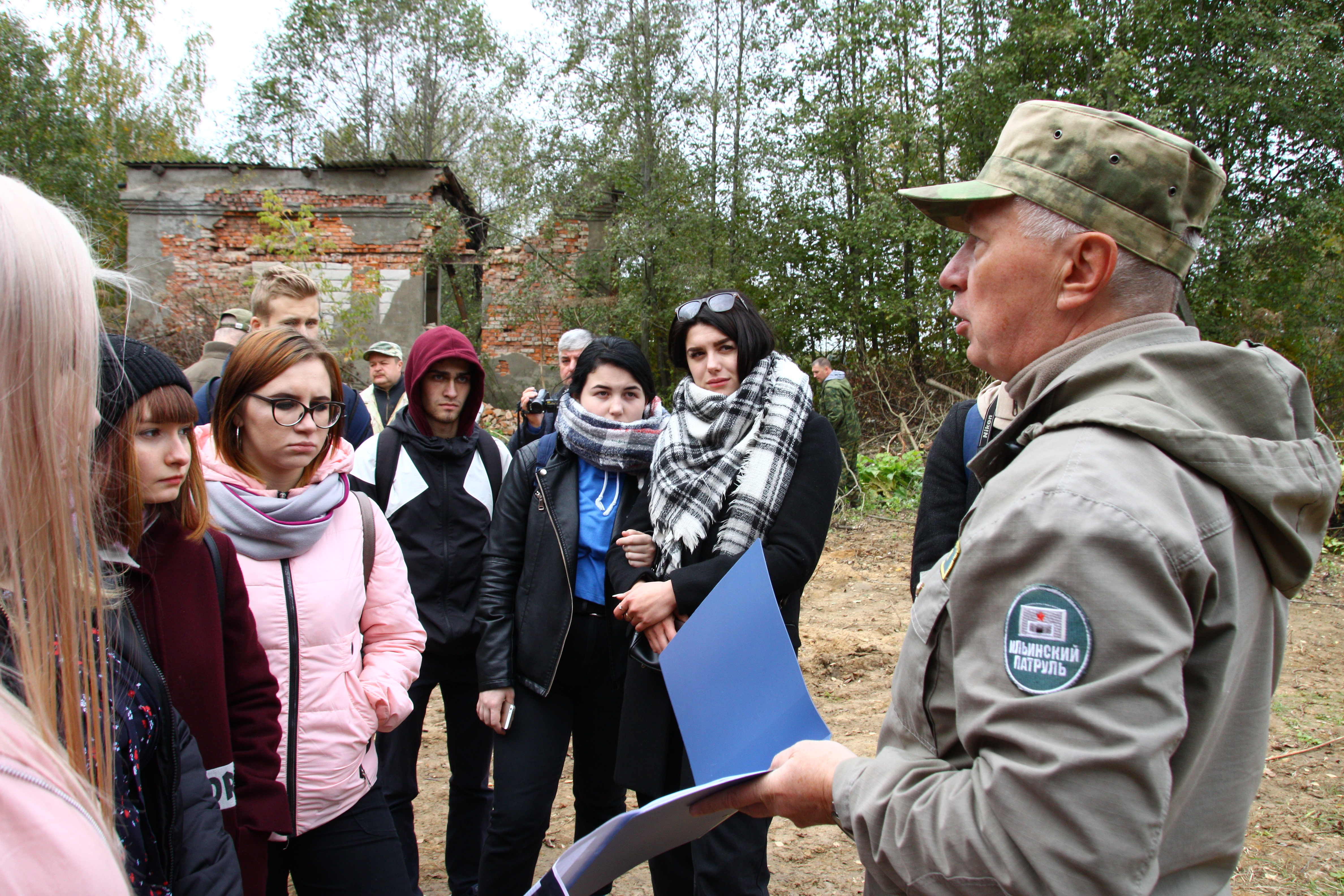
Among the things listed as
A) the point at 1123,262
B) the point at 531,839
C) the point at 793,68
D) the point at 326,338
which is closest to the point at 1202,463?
the point at 1123,262

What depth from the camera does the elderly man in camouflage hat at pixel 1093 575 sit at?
85 centimetres

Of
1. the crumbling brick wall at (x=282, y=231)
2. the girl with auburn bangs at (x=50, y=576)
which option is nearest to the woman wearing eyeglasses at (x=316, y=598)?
the girl with auburn bangs at (x=50, y=576)

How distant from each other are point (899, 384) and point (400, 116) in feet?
59.1

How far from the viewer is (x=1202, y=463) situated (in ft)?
3.08

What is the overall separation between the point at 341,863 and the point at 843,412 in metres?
8.62

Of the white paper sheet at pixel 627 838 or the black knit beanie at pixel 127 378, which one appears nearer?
the white paper sheet at pixel 627 838

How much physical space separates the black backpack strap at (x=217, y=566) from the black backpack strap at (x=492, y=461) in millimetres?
1406

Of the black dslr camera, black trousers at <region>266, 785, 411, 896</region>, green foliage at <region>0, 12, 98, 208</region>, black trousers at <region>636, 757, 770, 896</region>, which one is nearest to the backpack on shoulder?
the black dslr camera

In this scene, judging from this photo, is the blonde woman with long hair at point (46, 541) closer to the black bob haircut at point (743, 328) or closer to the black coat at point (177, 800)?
the black coat at point (177, 800)

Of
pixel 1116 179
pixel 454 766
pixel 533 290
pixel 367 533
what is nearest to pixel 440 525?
pixel 367 533

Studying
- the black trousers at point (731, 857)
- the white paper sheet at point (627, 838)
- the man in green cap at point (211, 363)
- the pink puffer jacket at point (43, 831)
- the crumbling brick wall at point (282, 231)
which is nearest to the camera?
the pink puffer jacket at point (43, 831)

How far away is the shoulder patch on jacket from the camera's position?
862mm

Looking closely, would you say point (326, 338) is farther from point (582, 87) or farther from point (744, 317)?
point (744, 317)

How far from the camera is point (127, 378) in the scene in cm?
158
